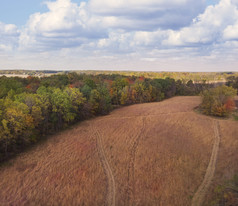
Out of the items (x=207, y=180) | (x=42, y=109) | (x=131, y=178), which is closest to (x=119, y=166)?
(x=131, y=178)

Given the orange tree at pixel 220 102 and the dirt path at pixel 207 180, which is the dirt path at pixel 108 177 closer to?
the dirt path at pixel 207 180

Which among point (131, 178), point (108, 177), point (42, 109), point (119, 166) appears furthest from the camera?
point (42, 109)

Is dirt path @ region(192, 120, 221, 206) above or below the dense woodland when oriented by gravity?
below

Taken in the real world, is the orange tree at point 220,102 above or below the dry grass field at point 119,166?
above

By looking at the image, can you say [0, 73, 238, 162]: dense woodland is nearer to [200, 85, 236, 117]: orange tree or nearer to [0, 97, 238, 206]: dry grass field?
[0, 97, 238, 206]: dry grass field

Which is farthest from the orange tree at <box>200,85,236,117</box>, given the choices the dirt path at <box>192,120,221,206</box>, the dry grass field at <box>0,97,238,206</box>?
the dirt path at <box>192,120,221,206</box>

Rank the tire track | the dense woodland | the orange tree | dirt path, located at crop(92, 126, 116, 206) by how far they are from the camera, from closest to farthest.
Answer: dirt path, located at crop(92, 126, 116, 206) < the tire track < the dense woodland < the orange tree

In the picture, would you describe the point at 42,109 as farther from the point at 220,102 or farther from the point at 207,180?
the point at 220,102

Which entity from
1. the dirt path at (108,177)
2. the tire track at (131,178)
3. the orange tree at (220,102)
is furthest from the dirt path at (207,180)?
the orange tree at (220,102)

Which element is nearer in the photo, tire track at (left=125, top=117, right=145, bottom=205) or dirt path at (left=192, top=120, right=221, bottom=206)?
dirt path at (left=192, top=120, right=221, bottom=206)
